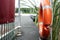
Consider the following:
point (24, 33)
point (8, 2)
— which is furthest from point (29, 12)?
point (8, 2)

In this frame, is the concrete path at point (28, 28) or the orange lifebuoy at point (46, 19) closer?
the orange lifebuoy at point (46, 19)

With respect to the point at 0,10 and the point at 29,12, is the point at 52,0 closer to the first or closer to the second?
the point at 29,12

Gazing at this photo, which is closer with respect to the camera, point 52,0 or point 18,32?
point 52,0

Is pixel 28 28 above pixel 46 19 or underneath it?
underneath

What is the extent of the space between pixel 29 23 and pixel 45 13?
116cm

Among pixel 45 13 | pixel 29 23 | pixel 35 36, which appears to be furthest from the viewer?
pixel 29 23

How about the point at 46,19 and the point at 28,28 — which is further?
the point at 28,28

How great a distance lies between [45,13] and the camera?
2.58 metres

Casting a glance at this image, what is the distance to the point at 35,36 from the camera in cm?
345

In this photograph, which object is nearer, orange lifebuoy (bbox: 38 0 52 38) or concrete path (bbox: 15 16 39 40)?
orange lifebuoy (bbox: 38 0 52 38)

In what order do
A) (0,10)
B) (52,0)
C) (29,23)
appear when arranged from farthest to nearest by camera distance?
(29,23), (52,0), (0,10)

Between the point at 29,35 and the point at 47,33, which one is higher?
the point at 47,33

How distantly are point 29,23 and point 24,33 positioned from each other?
0.32m

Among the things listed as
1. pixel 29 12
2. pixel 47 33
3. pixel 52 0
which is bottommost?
pixel 47 33
